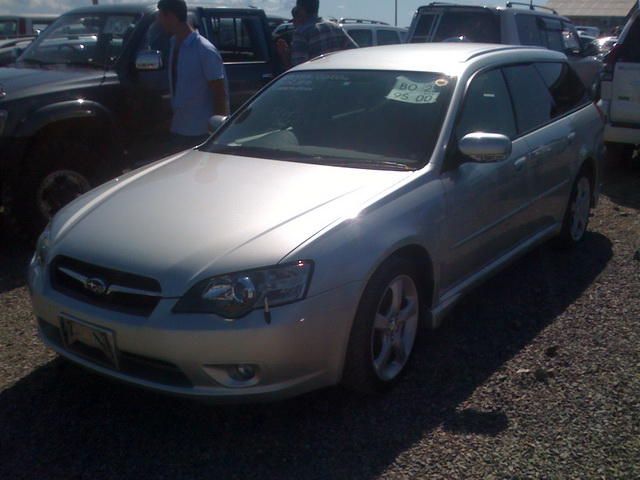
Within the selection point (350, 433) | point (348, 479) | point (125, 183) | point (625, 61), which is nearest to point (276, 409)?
point (350, 433)

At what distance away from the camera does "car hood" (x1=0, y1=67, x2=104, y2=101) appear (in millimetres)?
5777

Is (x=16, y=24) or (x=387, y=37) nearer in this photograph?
(x=387, y=37)

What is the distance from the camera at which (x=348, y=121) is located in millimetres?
4418

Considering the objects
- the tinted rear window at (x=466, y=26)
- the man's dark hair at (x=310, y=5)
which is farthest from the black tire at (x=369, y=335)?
the tinted rear window at (x=466, y=26)

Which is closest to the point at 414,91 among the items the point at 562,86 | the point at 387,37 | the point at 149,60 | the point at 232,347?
the point at 562,86

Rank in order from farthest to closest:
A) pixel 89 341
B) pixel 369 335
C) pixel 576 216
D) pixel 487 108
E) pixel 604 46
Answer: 1. pixel 604 46
2. pixel 576 216
3. pixel 487 108
4. pixel 369 335
5. pixel 89 341

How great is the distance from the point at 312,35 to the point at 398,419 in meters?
5.09

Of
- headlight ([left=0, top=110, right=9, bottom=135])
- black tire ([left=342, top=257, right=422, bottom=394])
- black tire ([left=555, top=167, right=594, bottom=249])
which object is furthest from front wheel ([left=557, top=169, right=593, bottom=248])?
headlight ([left=0, top=110, right=9, bottom=135])

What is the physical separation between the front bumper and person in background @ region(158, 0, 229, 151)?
2.78m

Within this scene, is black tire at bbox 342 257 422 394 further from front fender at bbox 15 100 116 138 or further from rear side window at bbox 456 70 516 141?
front fender at bbox 15 100 116 138

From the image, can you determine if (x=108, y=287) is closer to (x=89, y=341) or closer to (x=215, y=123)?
(x=89, y=341)

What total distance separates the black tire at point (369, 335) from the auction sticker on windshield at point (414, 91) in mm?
1128

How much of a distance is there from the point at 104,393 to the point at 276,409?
→ 86 cm

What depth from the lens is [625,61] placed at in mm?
8469
